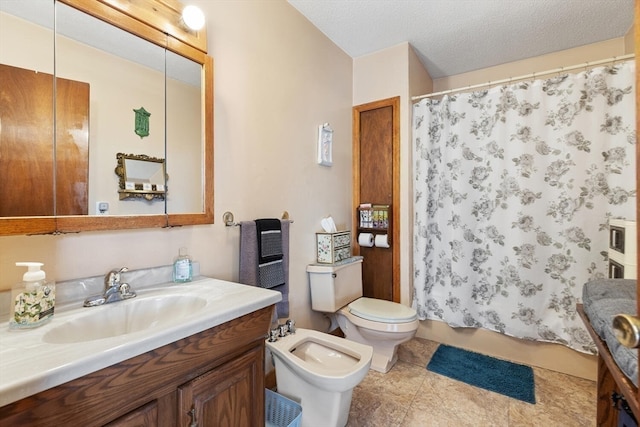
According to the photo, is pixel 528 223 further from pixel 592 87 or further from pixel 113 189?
pixel 113 189

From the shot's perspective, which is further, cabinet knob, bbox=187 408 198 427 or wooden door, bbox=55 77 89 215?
wooden door, bbox=55 77 89 215

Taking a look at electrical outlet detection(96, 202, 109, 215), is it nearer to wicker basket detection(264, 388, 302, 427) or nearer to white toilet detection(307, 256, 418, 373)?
wicker basket detection(264, 388, 302, 427)

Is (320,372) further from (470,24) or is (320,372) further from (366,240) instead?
(470,24)

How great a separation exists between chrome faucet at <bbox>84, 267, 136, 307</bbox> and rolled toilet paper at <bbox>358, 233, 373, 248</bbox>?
1758mm

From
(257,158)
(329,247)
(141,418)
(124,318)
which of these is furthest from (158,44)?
(329,247)

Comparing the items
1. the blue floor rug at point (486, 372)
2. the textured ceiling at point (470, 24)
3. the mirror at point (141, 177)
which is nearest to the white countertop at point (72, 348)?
the mirror at point (141, 177)

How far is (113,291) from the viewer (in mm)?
1013

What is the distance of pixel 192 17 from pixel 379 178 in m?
1.73

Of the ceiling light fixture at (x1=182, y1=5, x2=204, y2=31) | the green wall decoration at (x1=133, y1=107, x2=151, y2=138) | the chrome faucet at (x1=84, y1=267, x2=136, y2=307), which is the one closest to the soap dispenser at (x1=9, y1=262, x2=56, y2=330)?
the chrome faucet at (x1=84, y1=267, x2=136, y2=307)

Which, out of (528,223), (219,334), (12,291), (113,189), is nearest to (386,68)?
(528,223)

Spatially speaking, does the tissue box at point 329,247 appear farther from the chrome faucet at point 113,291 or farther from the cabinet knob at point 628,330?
the cabinet knob at point 628,330

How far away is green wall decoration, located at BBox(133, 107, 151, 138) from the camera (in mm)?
1167

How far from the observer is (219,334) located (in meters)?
0.89

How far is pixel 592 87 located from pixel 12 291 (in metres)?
3.01
